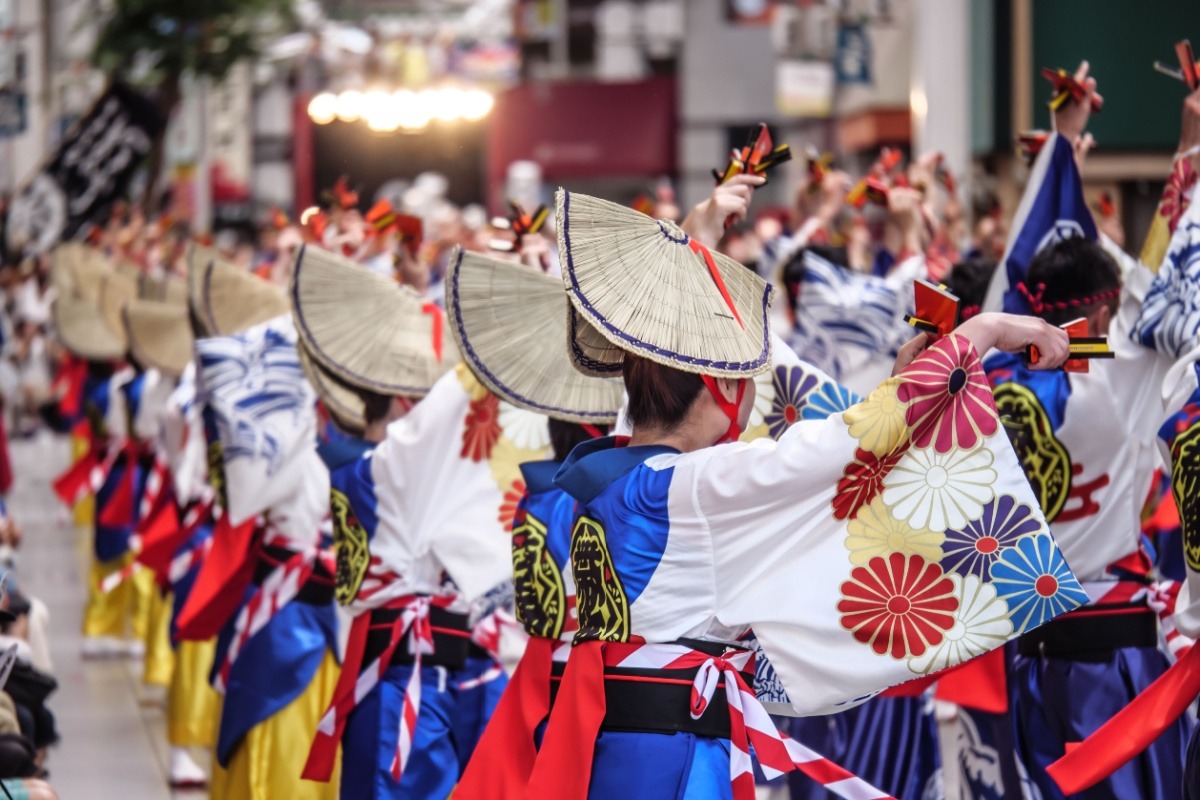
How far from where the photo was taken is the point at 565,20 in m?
24.9

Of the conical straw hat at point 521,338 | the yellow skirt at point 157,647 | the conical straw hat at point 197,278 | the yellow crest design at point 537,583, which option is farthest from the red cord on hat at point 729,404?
the yellow skirt at point 157,647

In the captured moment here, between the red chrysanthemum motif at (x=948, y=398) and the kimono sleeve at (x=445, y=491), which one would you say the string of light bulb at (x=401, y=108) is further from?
the red chrysanthemum motif at (x=948, y=398)

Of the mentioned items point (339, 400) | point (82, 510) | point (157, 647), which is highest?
point (339, 400)

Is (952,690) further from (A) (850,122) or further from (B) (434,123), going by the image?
(B) (434,123)

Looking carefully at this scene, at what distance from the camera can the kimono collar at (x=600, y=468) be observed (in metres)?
2.66

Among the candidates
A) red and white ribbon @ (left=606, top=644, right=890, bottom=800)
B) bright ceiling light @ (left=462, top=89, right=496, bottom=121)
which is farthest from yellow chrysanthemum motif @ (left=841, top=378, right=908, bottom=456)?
bright ceiling light @ (left=462, top=89, right=496, bottom=121)

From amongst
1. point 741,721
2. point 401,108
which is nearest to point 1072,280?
point 741,721

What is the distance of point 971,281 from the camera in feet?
14.0

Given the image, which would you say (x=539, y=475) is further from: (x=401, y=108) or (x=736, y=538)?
(x=401, y=108)

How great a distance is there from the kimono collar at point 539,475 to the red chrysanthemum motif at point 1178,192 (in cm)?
128

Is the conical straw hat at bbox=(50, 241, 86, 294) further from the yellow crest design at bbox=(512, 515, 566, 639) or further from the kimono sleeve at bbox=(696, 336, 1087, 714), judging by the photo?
the kimono sleeve at bbox=(696, 336, 1087, 714)

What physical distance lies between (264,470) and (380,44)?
73.2ft

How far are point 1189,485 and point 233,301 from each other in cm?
297

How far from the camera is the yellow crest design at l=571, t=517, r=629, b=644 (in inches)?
104
